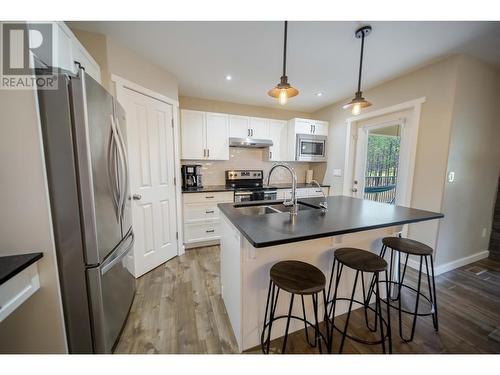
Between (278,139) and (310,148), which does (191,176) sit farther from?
(310,148)

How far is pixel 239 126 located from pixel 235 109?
1.59 feet

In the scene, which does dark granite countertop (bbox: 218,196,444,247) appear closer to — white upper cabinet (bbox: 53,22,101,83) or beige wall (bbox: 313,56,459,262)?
beige wall (bbox: 313,56,459,262)

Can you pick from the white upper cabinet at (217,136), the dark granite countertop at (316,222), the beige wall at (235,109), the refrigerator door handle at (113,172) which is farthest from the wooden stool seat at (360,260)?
the beige wall at (235,109)


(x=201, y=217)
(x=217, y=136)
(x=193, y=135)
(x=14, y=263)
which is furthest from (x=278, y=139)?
(x=14, y=263)

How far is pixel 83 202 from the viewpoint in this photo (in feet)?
3.49

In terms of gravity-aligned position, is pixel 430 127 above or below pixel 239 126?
Answer: below

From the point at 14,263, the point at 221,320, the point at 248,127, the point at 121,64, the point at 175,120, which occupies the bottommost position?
the point at 221,320

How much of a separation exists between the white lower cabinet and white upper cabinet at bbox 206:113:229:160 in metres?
0.71

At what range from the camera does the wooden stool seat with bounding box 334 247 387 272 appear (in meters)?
1.19

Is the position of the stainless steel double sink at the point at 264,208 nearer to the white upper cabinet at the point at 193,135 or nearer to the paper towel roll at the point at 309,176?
the white upper cabinet at the point at 193,135
